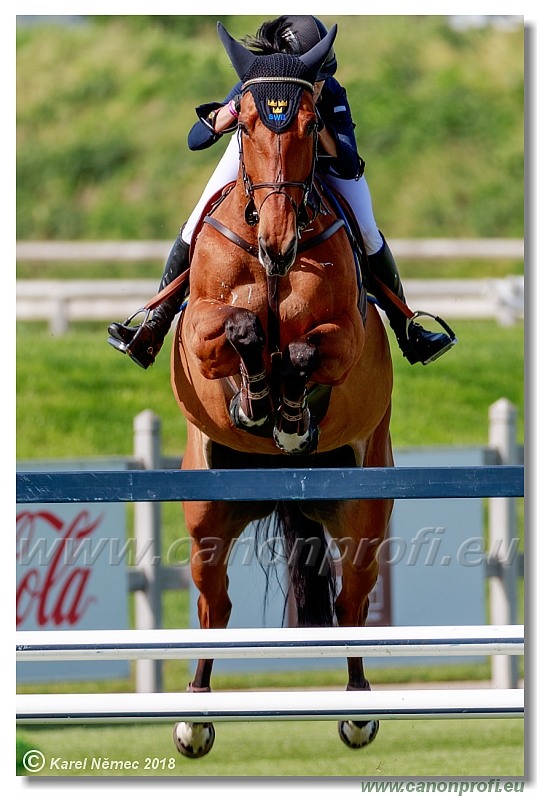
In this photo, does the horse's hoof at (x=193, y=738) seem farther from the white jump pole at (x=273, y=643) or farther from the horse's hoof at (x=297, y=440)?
the horse's hoof at (x=297, y=440)

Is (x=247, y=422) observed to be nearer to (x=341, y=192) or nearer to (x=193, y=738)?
(x=341, y=192)

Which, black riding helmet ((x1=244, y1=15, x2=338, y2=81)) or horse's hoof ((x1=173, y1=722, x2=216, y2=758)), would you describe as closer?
black riding helmet ((x1=244, y1=15, x2=338, y2=81))

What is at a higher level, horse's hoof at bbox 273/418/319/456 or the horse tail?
horse's hoof at bbox 273/418/319/456

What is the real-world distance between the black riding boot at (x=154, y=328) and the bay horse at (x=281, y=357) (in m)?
0.06

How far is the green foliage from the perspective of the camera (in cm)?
1138

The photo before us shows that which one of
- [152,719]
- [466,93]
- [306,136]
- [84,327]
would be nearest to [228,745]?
[152,719]

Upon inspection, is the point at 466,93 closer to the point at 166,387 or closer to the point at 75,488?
the point at 166,387

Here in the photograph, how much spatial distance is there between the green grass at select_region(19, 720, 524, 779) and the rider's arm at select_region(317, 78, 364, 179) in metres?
1.85

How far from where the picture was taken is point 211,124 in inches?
128

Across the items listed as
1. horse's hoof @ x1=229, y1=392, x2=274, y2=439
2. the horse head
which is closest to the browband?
the horse head

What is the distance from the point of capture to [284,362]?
299cm

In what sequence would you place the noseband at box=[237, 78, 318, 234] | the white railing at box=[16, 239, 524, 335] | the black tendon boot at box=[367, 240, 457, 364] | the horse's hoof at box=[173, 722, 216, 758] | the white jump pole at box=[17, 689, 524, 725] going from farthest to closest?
the white railing at box=[16, 239, 524, 335]
the horse's hoof at box=[173, 722, 216, 758]
the black tendon boot at box=[367, 240, 457, 364]
the noseband at box=[237, 78, 318, 234]
the white jump pole at box=[17, 689, 524, 725]

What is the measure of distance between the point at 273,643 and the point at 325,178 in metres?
1.46

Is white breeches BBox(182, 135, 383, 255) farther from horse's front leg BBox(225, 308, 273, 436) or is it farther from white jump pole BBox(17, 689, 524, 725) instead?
white jump pole BBox(17, 689, 524, 725)
